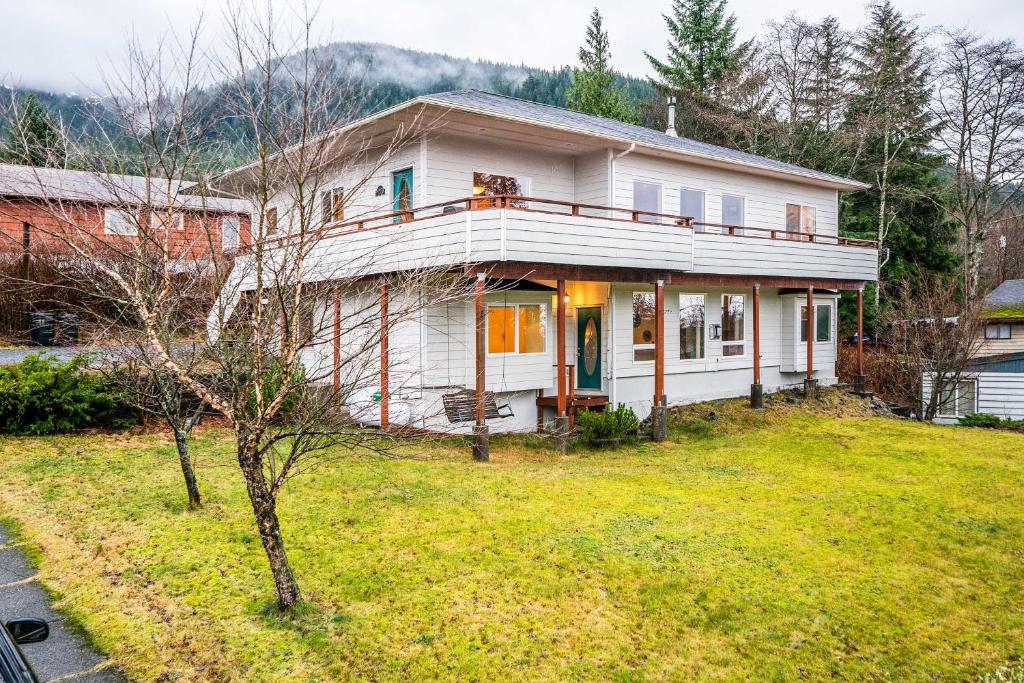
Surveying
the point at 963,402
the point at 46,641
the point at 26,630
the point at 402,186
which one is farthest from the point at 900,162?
the point at 26,630

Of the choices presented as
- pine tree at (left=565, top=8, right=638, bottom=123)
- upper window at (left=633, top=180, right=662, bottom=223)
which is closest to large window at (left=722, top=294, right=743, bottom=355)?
upper window at (left=633, top=180, right=662, bottom=223)

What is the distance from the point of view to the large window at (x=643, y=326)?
17.4 m

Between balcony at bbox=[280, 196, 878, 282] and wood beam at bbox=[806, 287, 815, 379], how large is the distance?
2719mm

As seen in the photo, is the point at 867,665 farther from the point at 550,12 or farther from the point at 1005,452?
the point at 550,12

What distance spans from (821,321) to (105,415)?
20.0 meters

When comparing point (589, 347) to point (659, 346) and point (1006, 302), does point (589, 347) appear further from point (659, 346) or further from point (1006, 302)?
point (1006, 302)

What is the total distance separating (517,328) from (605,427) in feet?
9.78

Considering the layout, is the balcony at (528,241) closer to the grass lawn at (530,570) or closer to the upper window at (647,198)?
the upper window at (647,198)

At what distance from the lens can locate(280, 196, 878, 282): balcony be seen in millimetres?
12250

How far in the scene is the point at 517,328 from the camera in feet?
50.5

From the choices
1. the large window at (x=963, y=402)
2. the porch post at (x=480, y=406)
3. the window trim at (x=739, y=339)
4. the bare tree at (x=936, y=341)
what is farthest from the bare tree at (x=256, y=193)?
the large window at (x=963, y=402)

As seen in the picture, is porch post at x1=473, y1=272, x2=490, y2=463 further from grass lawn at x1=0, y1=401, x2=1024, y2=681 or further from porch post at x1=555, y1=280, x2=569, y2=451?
porch post at x1=555, y1=280, x2=569, y2=451

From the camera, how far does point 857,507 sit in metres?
9.80

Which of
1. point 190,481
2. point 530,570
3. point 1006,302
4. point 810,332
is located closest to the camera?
point 530,570
